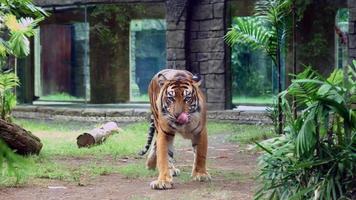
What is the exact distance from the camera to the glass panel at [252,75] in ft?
46.2

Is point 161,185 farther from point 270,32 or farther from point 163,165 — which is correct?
point 270,32

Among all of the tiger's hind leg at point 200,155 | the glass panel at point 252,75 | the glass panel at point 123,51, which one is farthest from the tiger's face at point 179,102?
the glass panel at point 123,51

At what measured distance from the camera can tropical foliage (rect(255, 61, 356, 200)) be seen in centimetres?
379

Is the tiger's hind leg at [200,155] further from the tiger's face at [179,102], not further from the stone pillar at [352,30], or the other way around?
the stone pillar at [352,30]

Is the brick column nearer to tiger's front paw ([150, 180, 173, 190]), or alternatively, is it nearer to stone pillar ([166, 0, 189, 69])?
stone pillar ([166, 0, 189, 69])

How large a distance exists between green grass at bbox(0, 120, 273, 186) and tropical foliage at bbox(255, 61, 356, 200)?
1532 millimetres

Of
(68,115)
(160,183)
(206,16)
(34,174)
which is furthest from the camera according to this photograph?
(68,115)

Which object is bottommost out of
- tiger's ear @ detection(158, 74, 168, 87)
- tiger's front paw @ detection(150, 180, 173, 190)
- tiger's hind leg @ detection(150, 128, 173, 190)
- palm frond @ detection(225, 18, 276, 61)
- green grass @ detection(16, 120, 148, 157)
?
green grass @ detection(16, 120, 148, 157)

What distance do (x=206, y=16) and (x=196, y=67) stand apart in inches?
40.1

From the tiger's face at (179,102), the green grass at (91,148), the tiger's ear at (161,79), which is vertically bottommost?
the green grass at (91,148)

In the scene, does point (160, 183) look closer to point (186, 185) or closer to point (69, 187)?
point (186, 185)

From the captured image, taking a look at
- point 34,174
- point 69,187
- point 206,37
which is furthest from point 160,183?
point 206,37

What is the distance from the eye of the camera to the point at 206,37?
1244 cm

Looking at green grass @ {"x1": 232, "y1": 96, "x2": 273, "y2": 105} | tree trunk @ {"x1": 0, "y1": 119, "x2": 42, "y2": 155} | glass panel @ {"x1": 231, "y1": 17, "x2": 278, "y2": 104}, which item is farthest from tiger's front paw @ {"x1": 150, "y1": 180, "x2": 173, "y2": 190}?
glass panel @ {"x1": 231, "y1": 17, "x2": 278, "y2": 104}
